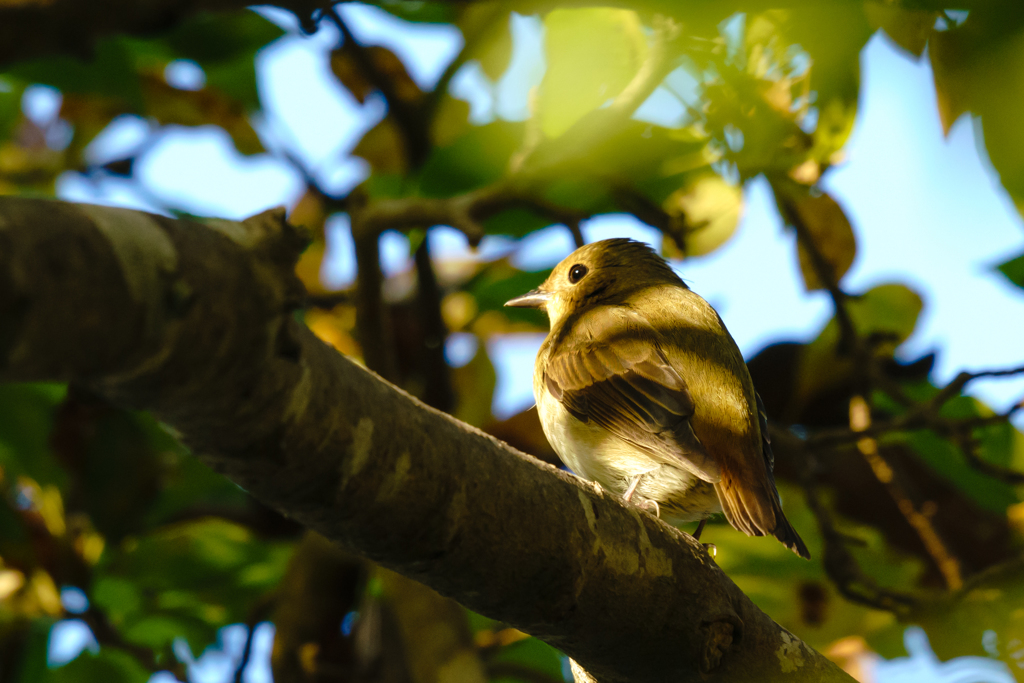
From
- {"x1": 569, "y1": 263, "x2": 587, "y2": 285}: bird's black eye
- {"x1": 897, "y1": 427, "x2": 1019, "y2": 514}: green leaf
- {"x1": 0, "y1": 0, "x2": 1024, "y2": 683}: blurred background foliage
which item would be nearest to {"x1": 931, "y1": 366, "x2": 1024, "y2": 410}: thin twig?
{"x1": 0, "y1": 0, "x2": 1024, "y2": 683}: blurred background foliage

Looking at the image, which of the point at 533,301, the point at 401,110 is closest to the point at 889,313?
the point at 533,301

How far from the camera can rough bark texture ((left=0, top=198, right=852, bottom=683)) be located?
2.74ft

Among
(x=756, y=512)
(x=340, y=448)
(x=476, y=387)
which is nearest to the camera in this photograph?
(x=340, y=448)

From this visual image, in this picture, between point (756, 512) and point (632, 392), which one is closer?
point (756, 512)

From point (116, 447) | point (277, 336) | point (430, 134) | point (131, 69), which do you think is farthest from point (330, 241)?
point (277, 336)

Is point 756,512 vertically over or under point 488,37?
under

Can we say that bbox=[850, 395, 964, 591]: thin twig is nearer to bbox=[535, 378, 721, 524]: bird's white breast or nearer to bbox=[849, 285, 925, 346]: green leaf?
bbox=[849, 285, 925, 346]: green leaf

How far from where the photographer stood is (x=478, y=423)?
3564 millimetres

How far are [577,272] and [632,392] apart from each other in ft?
3.45

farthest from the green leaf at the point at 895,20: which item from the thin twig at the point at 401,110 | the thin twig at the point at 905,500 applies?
the thin twig at the point at 401,110

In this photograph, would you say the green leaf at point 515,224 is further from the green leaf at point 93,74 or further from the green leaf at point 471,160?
the green leaf at point 93,74

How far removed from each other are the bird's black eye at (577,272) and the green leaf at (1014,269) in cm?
147

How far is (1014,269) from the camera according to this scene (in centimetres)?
240

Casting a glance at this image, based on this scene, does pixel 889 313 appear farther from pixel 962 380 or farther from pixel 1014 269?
pixel 1014 269
